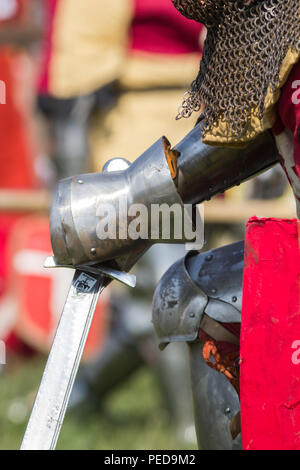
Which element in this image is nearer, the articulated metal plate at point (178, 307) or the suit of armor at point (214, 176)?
the suit of armor at point (214, 176)

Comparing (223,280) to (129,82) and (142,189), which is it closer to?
(142,189)

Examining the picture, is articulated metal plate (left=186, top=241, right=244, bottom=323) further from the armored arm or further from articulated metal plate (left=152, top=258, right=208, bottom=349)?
the armored arm

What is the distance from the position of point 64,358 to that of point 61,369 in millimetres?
18

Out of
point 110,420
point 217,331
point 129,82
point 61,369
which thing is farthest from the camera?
point 110,420

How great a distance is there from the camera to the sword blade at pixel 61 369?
4.64 feet

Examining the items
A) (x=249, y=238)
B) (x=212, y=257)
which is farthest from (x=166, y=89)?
(x=249, y=238)

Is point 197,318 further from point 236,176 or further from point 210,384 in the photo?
point 236,176

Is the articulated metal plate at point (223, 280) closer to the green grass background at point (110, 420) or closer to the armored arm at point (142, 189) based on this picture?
the armored arm at point (142, 189)

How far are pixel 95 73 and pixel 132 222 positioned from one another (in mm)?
1541

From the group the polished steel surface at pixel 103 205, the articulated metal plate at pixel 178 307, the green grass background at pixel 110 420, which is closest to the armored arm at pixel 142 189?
the polished steel surface at pixel 103 205

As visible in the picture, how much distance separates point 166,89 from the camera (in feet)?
9.82

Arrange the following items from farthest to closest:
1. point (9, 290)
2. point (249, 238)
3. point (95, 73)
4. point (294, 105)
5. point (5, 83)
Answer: point (5, 83), point (9, 290), point (95, 73), point (249, 238), point (294, 105)

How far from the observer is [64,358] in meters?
1.44

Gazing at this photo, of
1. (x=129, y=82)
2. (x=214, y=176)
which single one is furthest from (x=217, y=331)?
(x=129, y=82)
